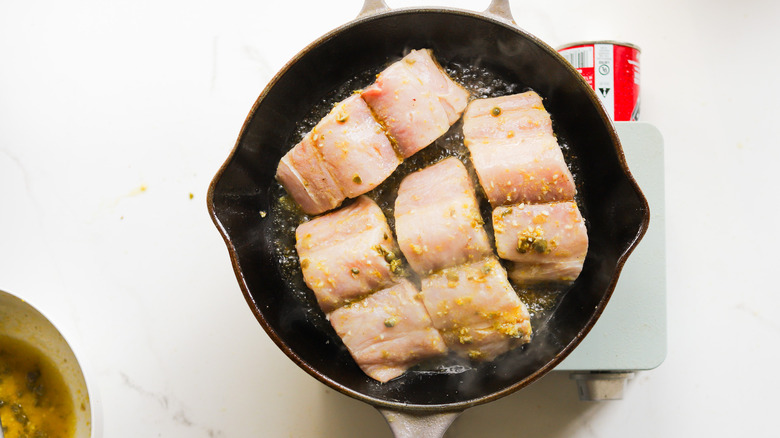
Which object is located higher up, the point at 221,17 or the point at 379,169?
the point at 221,17

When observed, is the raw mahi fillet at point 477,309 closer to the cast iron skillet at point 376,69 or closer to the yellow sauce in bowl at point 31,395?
the cast iron skillet at point 376,69

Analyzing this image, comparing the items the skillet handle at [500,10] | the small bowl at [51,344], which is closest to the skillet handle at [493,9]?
the skillet handle at [500,10]

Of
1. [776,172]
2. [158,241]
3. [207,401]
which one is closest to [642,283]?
[776,172]

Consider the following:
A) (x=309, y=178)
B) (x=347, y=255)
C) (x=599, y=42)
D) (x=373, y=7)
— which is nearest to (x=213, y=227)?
(x=309, y=178)

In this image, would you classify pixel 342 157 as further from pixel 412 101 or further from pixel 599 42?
pixel 599 42

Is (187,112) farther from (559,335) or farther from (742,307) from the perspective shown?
(742,307)

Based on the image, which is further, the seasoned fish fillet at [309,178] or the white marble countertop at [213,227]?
the white marble countertop at [213,227]

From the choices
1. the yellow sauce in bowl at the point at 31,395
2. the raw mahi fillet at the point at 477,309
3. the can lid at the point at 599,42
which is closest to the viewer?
the raw mahi fillet at the point at 477,309

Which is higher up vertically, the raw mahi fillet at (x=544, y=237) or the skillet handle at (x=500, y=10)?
the skillet handle at (x=500, y=10)
